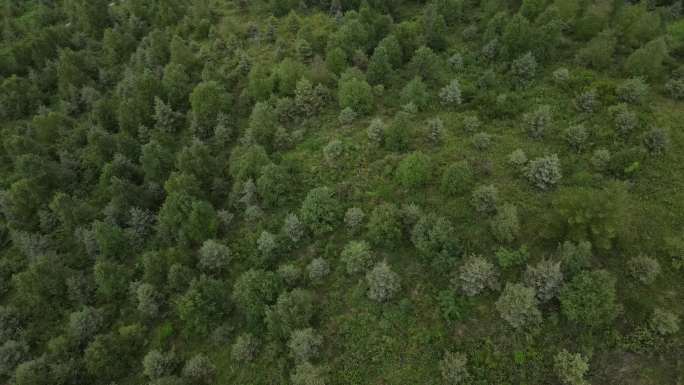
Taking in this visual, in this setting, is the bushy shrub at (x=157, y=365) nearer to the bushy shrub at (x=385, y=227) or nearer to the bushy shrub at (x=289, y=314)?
the bushy shrub at (x=289, y=314)

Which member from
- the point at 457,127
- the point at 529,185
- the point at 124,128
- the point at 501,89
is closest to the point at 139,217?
the point at 124,128

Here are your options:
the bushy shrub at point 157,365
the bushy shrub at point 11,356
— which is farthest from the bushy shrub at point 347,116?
the bushy shrub at point 11,356

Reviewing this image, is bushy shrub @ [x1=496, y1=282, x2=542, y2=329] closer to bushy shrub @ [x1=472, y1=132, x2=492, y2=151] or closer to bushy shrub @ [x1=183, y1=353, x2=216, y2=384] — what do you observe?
bushy shrub @ [x1=472, y1=132, x2=492, y2=151]

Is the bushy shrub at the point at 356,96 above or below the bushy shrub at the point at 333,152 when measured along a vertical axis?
above

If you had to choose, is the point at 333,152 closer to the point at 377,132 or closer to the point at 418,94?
the point at 377,132

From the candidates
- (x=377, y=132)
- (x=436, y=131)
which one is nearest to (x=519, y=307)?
(x=436, y=131)

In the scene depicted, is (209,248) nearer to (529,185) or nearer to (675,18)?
(529,185)

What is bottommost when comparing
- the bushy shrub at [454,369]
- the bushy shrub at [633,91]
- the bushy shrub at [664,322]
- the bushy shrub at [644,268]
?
the bushy shrub at [454,369]
